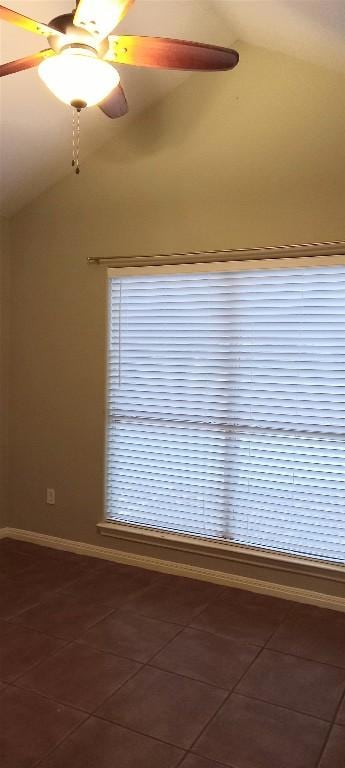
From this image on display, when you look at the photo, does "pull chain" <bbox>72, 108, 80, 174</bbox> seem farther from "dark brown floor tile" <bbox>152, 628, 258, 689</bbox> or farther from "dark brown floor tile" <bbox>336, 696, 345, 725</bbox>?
"dark brown floor tile" <bbox>336, 696, 345, 725</bbox>

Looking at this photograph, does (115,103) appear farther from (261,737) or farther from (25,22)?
(261,737)

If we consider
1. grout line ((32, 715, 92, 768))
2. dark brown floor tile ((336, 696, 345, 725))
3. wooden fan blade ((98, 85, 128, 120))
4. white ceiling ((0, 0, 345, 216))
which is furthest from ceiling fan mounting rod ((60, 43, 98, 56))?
dark brown floor tile ((336, 696, 345, 725))

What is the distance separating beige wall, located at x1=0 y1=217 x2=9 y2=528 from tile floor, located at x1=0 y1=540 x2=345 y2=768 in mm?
816

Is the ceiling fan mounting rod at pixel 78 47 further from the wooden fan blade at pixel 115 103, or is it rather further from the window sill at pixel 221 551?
the window sill at pixel 221 551

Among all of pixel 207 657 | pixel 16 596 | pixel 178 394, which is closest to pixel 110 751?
pixel 207 657

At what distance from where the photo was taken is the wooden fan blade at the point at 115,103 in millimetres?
2469

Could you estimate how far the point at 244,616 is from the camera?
3244mm

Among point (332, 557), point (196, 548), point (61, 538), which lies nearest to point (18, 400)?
point (61, 538)

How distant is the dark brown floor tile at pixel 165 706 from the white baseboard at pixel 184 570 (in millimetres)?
1034

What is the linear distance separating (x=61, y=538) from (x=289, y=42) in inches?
136

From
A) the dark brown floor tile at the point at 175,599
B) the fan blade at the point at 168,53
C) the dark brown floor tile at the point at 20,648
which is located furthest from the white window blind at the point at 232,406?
the fan blade at the point at 168,53

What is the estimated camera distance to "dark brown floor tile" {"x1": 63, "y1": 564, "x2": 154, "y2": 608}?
347cm

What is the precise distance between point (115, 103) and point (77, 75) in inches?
25.9

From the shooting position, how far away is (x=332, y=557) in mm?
3354
